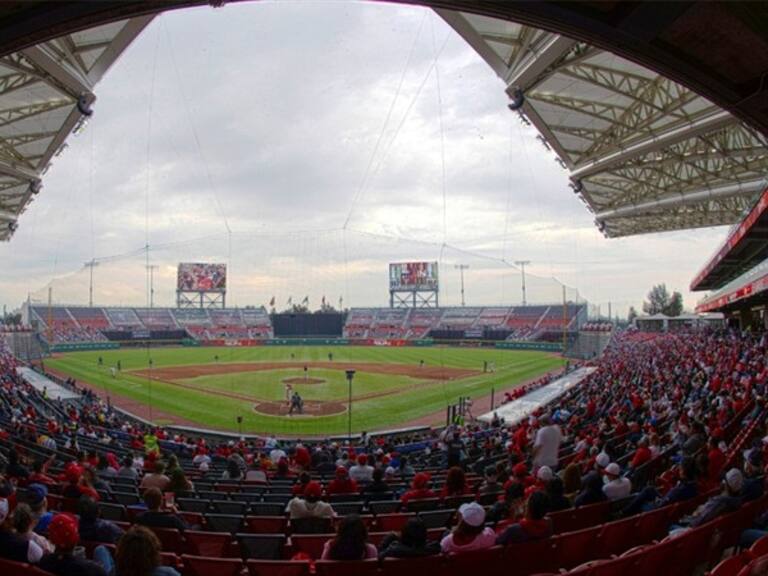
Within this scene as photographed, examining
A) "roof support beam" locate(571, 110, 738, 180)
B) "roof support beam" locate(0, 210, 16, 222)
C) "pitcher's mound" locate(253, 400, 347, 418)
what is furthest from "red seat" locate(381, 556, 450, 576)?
"roof support beam" locate(0, 210, 16, 222)

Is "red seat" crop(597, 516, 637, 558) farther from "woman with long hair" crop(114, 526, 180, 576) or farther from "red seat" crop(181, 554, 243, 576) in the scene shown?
"woman with long hair" crop(114, 526, 180, 576)

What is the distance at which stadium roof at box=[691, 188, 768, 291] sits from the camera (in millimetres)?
17859

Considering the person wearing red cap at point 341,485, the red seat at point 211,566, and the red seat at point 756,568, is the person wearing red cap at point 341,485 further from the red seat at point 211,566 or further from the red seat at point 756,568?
the red seat at point 756,568

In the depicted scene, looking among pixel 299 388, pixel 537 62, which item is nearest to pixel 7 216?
pixel 299 388

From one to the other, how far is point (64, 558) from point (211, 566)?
1.20 metres

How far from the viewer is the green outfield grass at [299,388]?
27.3 metres

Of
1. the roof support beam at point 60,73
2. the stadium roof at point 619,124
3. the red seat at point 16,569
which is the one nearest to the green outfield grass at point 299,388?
the stadium roof at point 619,124

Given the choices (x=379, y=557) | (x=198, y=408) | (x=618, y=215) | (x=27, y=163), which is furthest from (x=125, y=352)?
(x=379, y=557)

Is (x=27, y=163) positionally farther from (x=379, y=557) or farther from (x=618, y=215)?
(x=618, y=215)

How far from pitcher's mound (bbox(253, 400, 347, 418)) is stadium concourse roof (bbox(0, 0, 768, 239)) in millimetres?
15201

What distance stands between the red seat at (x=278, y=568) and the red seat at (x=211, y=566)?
19 cm

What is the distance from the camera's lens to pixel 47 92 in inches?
575

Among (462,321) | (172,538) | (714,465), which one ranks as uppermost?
(462,321)

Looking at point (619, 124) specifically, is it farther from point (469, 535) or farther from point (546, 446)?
point (469, 535)
